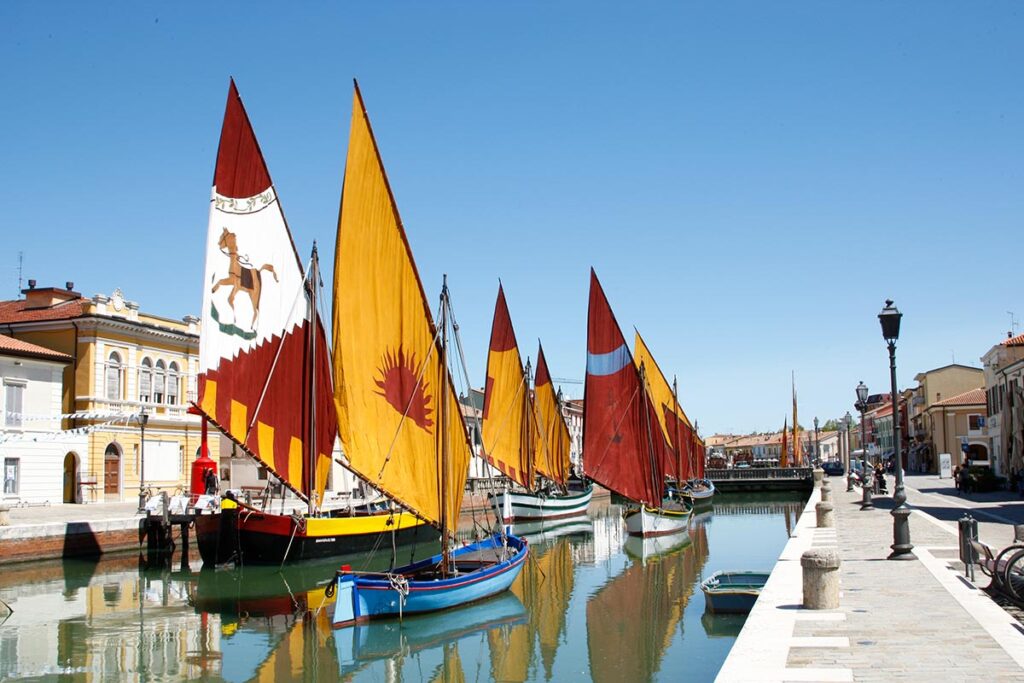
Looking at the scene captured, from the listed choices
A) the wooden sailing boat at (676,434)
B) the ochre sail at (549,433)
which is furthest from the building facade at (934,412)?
the ochre sail at (549,433)

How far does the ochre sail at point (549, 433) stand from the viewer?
55500 mm

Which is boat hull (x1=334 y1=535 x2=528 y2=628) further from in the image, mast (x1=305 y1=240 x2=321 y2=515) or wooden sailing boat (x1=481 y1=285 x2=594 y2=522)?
wooden sailing boat (x1=481 y1=285 x2=594 y2=522)

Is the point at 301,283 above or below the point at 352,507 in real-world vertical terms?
above

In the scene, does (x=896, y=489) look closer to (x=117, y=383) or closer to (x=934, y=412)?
(x=117, y=383)

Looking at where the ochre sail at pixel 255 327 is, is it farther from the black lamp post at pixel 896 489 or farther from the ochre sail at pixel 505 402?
the ochre sail at pixel 505 402

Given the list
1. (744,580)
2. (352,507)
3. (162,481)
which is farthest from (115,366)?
(744,580)

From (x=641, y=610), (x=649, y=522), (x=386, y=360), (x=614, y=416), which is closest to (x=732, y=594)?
(x=641, y=610)

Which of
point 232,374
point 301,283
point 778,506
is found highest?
point 301,283

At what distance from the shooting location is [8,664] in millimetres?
17375

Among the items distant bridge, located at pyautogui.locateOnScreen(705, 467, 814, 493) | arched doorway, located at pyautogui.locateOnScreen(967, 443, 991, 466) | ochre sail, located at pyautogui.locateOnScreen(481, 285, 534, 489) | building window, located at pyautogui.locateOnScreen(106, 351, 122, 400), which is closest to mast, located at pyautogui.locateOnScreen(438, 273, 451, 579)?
ochre sail, located at pyautogui.locateOnScreen(481, 285, 534, 489)

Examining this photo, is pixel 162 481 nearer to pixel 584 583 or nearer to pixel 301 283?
pixel 301 283

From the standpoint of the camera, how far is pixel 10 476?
131 ft

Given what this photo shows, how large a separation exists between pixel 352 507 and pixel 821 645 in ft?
89.1

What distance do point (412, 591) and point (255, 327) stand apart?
11.2 m
